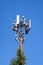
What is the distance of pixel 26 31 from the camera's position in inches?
2393

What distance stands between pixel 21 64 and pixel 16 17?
5012 millimetres

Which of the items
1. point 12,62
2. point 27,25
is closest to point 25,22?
point 27,25

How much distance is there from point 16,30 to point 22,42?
1.66m

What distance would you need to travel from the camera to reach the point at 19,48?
5947 centimetres

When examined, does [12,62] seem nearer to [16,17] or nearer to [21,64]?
[21,64]

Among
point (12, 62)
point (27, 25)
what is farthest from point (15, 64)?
point (27, 25)

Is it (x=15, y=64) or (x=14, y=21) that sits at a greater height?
(x=14, y=21)

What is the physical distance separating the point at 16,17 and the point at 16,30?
1.45 meters

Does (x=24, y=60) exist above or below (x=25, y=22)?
below

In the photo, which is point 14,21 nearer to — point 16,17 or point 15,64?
point 16,17

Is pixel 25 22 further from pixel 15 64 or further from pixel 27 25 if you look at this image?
pixel 15 64

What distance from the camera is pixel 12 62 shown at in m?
59.7

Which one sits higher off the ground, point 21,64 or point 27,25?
point 27,25

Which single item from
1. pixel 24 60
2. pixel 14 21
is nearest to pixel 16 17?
pixel 14 21
